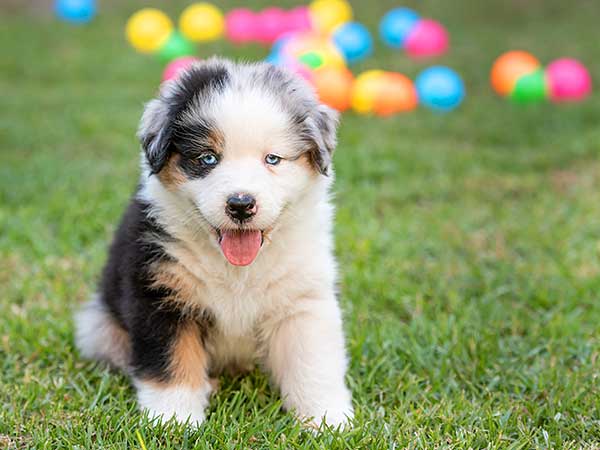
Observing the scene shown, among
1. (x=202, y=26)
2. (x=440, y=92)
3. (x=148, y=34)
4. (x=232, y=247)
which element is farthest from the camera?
(x=202, y=26)

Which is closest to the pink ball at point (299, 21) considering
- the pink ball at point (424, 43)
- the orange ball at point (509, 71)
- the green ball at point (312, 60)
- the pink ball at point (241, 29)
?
the pink ball at point (241, 29)

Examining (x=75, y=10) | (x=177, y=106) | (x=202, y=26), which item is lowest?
(x=75, y=10)

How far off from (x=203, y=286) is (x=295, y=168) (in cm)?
59

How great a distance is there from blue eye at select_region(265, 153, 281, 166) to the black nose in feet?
0.73

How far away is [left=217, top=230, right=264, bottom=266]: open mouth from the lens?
295 centimetres

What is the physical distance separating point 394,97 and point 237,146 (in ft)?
17.9

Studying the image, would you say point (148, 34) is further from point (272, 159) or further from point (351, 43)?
point (272, 159)

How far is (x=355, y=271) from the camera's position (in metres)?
4.54

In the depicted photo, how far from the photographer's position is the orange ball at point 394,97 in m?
7.99

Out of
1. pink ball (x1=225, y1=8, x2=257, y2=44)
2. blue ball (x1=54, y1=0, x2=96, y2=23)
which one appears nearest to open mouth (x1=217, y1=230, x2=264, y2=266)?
pink ball (x1=225, y1=8, x2=257, y2=44)

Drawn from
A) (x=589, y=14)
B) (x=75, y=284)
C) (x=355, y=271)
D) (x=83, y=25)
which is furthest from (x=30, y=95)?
(x=589, y=14)

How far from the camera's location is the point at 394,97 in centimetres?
808

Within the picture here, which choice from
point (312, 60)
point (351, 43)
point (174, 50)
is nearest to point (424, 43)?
point (351, 43)

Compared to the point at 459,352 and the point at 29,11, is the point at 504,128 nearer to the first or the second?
the point at 459,352
